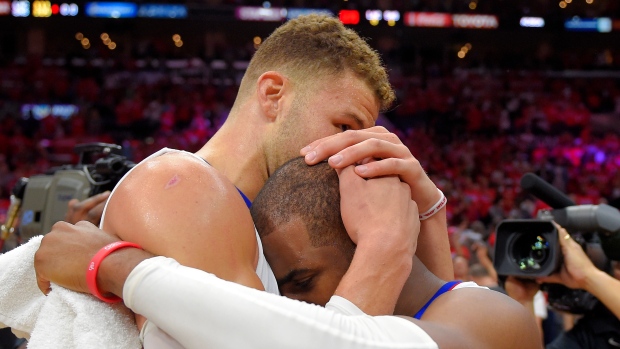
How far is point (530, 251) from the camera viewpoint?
2588mm

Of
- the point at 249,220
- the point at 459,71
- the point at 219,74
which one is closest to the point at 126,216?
the point at 249,220

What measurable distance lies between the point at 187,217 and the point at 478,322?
585 mm

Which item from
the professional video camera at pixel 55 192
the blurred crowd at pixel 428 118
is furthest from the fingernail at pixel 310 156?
the blurred crowd at pixel 428 118

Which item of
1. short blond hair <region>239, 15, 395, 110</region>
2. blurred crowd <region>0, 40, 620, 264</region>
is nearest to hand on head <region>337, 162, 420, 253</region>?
short blond hair <region>239, 15, 395, 110</region>

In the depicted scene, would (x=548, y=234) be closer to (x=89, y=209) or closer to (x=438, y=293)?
(x=438, y=293)

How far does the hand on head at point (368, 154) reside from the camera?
1.38m

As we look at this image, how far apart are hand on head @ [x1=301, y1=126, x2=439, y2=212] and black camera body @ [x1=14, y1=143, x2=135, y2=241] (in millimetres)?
1365

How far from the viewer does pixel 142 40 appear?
15.0 m

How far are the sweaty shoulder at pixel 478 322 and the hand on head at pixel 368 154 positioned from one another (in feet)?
0.93

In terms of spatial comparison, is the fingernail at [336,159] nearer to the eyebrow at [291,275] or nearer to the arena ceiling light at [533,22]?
the eyebrow at [291,275]

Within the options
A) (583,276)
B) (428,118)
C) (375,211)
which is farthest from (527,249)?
(428,118)

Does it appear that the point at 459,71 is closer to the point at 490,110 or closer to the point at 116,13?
the point at 490,110

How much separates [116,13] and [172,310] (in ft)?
43.4

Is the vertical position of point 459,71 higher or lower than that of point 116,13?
lower
